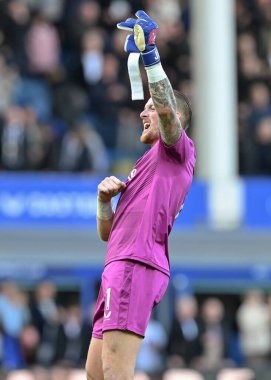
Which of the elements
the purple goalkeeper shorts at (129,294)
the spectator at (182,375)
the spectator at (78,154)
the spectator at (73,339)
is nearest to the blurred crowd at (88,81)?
the spectator at (78,154)

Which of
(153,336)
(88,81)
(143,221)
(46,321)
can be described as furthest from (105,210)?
(88,81)

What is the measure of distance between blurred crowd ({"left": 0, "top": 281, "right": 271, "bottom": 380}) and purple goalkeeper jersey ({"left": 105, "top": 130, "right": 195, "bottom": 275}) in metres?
7.36

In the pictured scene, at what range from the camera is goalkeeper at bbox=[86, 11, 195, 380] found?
6.68 metres

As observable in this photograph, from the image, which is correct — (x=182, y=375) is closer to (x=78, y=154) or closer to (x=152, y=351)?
(x=152, y=351)

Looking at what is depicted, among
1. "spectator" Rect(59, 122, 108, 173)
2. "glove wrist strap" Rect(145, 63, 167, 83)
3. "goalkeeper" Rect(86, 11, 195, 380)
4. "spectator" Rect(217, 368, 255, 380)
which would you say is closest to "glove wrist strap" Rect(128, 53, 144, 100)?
"goalkeeper" Rect(86, 11, 195, 380)

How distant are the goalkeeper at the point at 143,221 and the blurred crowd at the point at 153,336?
7.33 m

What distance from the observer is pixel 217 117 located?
17453 millimetres

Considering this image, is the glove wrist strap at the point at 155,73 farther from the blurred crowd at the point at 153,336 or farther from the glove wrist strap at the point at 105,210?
the blurred crowd at the point at 153,336

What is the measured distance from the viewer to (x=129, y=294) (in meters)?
6.77

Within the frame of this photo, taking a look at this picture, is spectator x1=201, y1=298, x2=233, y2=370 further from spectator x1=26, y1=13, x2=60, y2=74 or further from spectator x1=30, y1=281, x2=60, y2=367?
spectator x1=26, y1=13, x2=60, y2=74

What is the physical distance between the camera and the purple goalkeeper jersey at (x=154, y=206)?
6836 mm

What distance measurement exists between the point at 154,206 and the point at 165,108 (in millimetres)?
559

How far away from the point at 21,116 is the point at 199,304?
3.54 metres

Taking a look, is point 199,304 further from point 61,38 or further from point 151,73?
point 151,73
